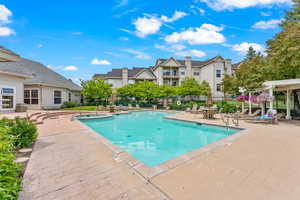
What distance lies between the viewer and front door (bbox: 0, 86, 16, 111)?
492 inches

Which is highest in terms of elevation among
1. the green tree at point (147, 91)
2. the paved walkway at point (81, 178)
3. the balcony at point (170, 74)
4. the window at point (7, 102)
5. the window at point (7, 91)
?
the balcony at point (170, 74)

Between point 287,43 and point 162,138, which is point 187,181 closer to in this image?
point 162,138

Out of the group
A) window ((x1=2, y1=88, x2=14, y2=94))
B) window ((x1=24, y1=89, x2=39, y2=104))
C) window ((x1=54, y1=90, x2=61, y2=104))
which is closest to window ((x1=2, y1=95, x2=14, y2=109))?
window ((x1=2, y1=88, x2=14, y2=94))

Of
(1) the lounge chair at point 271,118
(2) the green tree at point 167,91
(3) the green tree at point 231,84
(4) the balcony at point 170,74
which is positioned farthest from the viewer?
(4) the balcony at point 170,74

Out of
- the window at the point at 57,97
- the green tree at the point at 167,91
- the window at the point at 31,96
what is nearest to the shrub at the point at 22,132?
the window at the point at 31,96

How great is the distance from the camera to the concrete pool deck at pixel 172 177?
8.84 ft

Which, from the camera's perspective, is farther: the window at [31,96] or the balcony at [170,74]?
the balcony at [170,74]

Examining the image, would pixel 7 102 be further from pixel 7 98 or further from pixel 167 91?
pixel 167 91

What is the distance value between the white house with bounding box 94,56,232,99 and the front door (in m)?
19.7

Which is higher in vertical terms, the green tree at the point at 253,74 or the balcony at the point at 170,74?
the balcony at the point at 170,74

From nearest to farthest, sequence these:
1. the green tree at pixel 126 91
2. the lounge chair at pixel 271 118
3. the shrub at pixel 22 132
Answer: the shrub at pixel 22 132 < the lounge chair at pixel 271 118 < the green tree at pixel 126 91

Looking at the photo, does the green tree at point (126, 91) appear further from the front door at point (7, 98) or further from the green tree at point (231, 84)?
the front door at point (7, 98)

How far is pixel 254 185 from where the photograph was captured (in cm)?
295

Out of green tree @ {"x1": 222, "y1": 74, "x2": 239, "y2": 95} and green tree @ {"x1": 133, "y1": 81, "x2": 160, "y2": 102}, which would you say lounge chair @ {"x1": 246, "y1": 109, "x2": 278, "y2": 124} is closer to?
green tree @ {"x1": 222, "y1": 74, "x2": 239, "y2": 95}
